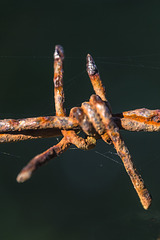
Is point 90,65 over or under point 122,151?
over

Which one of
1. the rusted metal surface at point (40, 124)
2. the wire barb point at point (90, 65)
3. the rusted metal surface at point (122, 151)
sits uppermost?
the wire barb point at point (90, 65)

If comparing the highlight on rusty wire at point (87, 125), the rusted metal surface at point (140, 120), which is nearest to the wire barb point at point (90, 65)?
the highlight on rusty wire at point (87, 125)

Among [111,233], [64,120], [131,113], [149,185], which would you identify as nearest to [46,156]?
[64,120]

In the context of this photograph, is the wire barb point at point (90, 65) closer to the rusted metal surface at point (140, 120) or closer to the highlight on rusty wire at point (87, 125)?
the highlight on rusty wire at point (87, 125)

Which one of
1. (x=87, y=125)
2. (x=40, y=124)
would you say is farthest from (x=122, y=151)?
(x=40, y=124)

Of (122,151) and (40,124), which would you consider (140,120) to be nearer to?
(122,151)

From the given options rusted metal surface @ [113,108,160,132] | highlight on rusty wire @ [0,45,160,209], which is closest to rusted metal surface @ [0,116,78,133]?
highlight on rusty wire @ [0,45,160,209]

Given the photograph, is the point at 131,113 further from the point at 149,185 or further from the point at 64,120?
the point at 149,185

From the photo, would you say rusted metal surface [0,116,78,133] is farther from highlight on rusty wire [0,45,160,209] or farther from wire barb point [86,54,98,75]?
wire barb point [86,54,98,75]
